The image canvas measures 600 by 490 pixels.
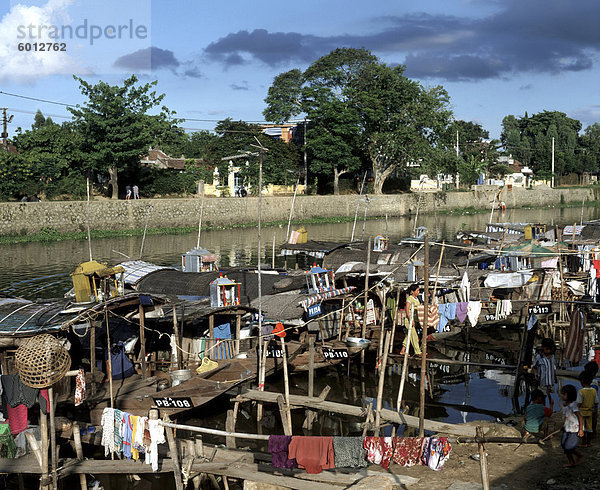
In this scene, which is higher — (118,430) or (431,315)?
(431,315)

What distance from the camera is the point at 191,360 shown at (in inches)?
648

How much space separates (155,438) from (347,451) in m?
2.92

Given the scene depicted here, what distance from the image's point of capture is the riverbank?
43062mm

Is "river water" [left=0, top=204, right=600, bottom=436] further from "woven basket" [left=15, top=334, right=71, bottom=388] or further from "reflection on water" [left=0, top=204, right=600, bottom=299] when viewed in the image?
"woven basket" [left=15, top=334, right=71, bottom=388]

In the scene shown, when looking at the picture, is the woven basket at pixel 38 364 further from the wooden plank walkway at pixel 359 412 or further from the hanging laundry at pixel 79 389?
the wooden plank walkway at pixel 359 412

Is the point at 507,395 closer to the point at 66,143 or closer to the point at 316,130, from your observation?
the point at 66,143

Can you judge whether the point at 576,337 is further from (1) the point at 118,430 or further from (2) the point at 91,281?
(2) the point at 91,281

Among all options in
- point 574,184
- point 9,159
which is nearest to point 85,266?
point 9,159

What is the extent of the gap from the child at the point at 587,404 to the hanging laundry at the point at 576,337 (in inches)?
162

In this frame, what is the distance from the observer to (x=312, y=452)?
9891 millimetres

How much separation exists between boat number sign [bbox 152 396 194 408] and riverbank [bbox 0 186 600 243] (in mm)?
28902

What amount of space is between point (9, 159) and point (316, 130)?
89.1 ft

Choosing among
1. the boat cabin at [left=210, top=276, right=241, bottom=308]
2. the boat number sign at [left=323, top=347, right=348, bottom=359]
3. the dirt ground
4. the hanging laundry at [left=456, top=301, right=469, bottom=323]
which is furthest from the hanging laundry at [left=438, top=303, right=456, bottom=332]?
the dirt ground

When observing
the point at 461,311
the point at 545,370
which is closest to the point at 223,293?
the point at 461,311
